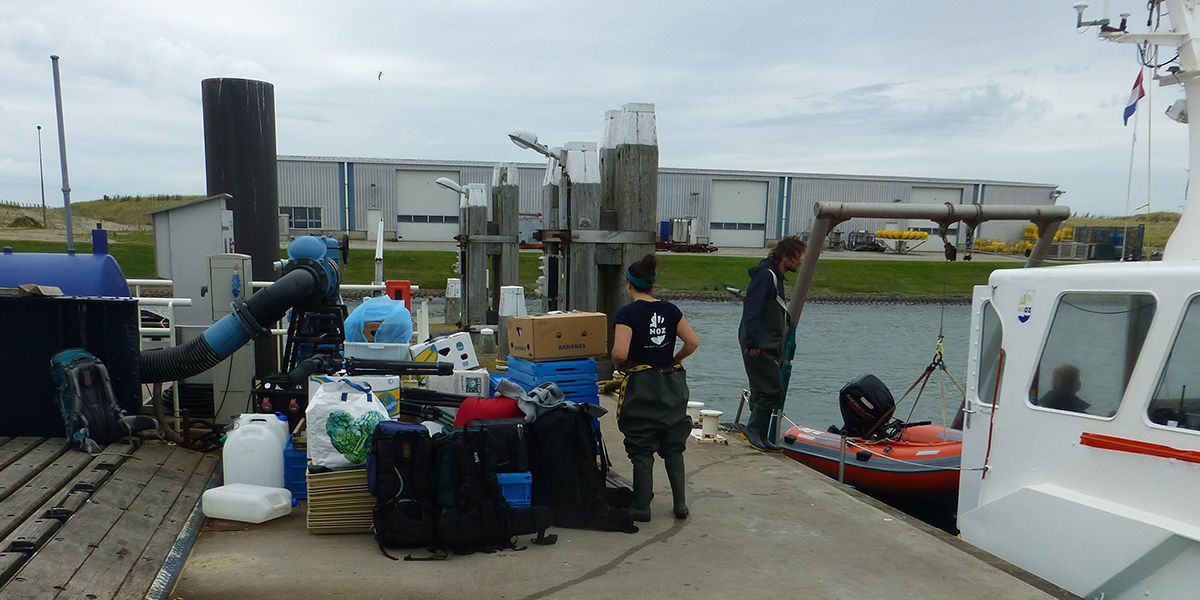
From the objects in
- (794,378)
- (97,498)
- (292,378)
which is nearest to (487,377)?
(292,378)

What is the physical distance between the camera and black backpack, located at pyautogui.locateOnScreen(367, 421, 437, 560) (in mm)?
4230

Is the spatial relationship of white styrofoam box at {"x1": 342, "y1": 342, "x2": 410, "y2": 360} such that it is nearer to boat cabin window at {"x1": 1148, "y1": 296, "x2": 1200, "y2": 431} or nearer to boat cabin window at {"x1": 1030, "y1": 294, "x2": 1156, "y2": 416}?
boat cabin window at {"x1": 1030, "y1": 294, "x2": 1156, "y2": 416}

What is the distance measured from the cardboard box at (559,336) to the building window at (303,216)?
141 ft

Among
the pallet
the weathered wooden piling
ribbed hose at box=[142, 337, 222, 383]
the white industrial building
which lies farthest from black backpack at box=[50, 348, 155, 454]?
the white industrial building

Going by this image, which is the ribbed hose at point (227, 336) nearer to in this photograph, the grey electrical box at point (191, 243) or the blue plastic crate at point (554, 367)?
the grey electrical box at point (191, 243)

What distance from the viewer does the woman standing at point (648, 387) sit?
489 centimetres

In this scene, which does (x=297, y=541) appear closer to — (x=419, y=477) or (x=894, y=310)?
(x=419, y=477)

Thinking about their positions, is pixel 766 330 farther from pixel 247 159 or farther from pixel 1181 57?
pixel 247 159

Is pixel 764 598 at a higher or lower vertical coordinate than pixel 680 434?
lower

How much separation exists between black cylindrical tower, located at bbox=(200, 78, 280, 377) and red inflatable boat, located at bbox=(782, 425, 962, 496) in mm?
5753

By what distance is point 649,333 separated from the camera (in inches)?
192

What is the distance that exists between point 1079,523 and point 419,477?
379 cm

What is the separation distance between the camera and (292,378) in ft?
17.5

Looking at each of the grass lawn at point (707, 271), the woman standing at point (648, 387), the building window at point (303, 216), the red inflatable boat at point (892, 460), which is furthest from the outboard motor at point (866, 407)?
the building window at point (303, 216)
